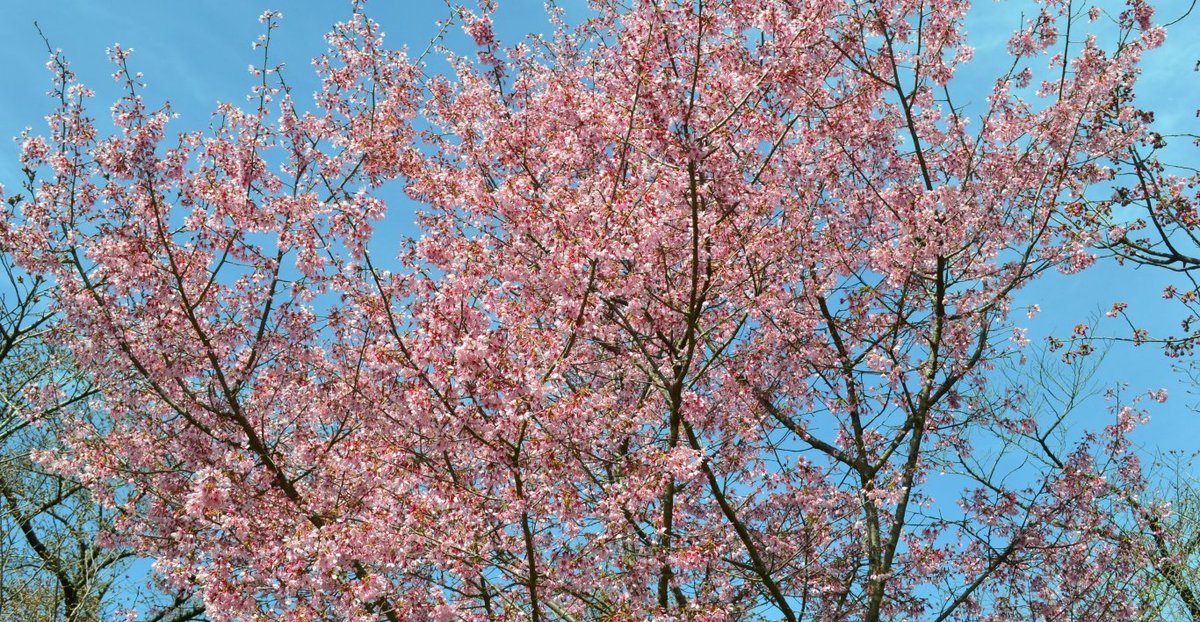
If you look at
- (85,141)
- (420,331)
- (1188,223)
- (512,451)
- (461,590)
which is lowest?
(461,590)

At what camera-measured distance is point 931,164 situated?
12938 millimetres

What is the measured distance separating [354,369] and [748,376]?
4.28 meters

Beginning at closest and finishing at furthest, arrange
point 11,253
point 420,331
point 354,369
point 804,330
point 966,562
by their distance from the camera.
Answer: point 420,331, point 11,253, point 354,369, point 804,330, point 966,562

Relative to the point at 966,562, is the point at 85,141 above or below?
above

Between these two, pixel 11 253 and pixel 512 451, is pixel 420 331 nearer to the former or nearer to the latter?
pixel 512 451

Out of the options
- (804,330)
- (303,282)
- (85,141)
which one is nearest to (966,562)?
(804,330)

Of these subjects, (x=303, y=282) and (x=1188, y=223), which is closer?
(x=303, y=282)

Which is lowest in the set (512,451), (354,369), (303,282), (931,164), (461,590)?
(461,590)

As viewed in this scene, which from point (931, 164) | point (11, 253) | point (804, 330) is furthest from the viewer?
point (931, 164)

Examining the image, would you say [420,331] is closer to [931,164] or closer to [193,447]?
[193,447]

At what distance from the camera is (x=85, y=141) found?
966cm

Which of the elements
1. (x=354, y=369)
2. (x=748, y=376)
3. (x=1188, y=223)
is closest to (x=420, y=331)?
(x=354, y=369)

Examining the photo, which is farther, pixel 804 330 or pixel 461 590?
pixel 804 330

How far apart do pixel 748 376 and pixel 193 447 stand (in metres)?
6.01
